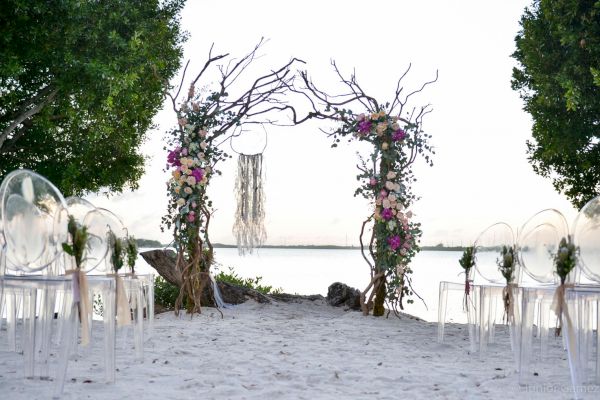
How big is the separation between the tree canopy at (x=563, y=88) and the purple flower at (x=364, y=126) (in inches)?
123

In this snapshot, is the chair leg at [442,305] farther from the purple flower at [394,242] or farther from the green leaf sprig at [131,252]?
the green leaf sprig at [131,252]

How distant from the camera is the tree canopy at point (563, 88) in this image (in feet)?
30.8

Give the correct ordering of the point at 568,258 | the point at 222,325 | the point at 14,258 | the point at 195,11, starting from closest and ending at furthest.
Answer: the point at 568,258
the point at 14,258
the point at 222,325
the point at 195,11

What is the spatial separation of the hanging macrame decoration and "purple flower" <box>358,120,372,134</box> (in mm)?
1299

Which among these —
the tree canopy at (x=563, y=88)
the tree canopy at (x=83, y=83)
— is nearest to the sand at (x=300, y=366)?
the tree canopy at (x=83, y=83)

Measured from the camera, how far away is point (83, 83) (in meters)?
9.46

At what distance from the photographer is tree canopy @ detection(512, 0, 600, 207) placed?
30.8 ft

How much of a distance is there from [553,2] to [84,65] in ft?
22.4

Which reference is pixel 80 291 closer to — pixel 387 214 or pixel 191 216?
pixel 191 216

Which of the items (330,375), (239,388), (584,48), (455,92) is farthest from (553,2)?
(239,388)

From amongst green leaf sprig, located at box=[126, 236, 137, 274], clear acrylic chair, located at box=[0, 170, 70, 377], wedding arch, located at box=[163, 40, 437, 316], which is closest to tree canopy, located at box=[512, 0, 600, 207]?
wedding arch, located at box=[163, 40, 437, 316]

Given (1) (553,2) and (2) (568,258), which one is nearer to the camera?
(2) (568,258)

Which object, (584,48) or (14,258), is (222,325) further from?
(584,48)

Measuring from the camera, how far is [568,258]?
13.3 feet
